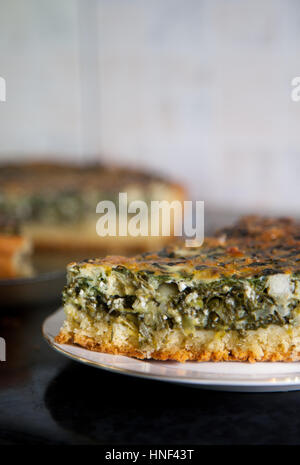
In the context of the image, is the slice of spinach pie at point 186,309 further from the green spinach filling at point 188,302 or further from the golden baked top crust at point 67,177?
the golden baked top crust at point 67,177

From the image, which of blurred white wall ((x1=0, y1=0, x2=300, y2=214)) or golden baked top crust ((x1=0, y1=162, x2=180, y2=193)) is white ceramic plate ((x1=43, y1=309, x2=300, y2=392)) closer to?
golden baked top crust ((x1=0, y1=162, x2=180, y2=193))

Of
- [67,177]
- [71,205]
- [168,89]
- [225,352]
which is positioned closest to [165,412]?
[225,352]

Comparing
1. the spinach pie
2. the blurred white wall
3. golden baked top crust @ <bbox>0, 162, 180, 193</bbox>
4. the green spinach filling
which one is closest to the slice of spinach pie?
the green spinach filling

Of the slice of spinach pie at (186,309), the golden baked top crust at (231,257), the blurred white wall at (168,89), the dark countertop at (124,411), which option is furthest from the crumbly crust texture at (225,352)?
→ the blurred white wall at (168,89)

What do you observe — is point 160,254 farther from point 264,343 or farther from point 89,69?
point 89,69

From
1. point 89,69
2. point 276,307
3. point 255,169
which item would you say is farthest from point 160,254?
point 89,69

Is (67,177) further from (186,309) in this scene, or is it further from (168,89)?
(186,309)
